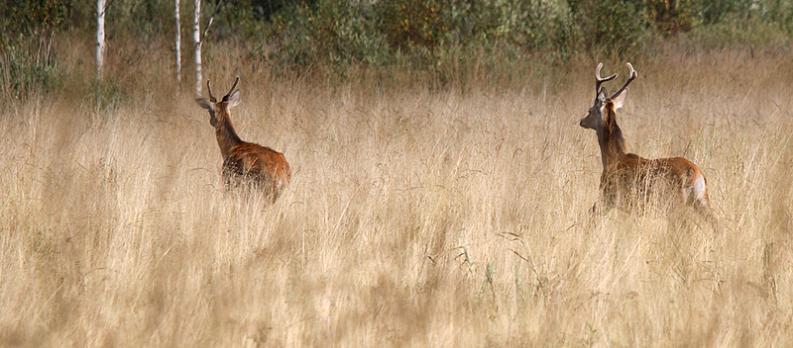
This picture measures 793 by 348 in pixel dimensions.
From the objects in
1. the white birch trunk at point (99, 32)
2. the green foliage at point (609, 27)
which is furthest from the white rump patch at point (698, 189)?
the green foliage at point (609, 27)

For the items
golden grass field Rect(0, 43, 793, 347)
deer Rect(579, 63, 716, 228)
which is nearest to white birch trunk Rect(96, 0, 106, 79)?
golden grass field Rect(0, 43, 793, 347)

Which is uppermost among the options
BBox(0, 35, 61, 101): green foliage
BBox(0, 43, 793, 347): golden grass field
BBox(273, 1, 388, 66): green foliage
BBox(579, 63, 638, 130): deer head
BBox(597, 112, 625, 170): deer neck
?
BBox(273, 1, 388, 66): green foliage

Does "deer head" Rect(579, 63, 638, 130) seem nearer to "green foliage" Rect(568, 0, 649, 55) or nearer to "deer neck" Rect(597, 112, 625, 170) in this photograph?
"deer neck" Rect(597, 112, 625, 170)

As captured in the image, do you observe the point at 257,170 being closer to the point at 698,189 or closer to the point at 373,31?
the point at 698,189

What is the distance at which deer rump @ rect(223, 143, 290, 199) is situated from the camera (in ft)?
20.8

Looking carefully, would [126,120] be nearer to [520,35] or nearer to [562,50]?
[562,50]

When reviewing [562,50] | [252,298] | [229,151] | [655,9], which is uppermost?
[655,9]

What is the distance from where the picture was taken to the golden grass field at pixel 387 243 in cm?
412

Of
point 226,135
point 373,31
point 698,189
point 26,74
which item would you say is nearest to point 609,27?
point 373,31

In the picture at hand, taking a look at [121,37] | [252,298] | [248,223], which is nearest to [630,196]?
[248,223]

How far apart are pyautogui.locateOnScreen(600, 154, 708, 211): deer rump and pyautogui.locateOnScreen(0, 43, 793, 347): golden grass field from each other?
0.49 feet

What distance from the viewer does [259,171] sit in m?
6.45

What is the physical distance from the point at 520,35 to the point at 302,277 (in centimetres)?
1378

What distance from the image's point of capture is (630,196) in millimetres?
5980
